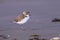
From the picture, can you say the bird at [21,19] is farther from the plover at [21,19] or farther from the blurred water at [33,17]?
the blurred water at [33,17]

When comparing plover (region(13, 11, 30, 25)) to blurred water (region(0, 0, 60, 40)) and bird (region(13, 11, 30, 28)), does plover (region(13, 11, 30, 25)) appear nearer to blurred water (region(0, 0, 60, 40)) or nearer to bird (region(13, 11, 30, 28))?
bird (region(13, 11, 30, 28))

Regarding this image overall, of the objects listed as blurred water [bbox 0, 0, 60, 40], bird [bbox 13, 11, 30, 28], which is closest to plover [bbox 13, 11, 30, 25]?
bird [bbox 13, 11, 30, 28]

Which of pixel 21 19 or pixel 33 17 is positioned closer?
pixel 21 19

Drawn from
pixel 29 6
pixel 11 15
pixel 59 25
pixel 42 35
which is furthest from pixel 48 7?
pixel 42 35

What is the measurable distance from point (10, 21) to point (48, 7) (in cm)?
424

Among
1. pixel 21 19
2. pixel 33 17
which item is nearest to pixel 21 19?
pixel 21 19

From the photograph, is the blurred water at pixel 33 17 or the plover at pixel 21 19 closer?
the blurred water at pixel 33 17

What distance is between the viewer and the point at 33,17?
16.8 meters

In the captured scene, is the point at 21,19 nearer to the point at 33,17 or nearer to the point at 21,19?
the point at 21,19

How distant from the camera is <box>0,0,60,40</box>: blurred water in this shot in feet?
44.1

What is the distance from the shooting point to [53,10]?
1852 centimetres

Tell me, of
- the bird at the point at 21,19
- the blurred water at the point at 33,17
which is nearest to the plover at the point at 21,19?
the bird at the point at 21,19

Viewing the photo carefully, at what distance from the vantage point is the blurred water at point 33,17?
13.4 metres

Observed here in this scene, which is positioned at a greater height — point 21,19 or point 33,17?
point 33,17
